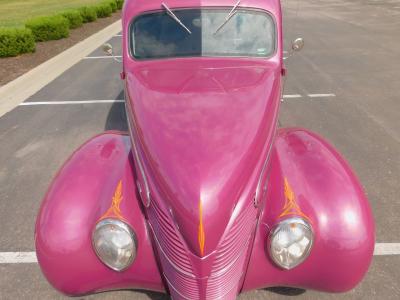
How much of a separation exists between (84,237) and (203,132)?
1186 millimetres

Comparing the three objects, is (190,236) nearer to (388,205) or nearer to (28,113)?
(388,205)

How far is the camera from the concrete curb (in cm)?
871

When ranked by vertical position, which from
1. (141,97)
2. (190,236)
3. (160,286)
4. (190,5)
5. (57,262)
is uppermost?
(190,5)

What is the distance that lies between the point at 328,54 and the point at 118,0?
19602 mm

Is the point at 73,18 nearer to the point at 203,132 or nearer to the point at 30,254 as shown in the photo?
the point at 30,254

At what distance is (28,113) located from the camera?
308 inches

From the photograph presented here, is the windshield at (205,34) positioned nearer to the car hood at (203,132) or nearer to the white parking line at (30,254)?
the car hood at (203,132)

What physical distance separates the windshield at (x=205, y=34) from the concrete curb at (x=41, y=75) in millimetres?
5629

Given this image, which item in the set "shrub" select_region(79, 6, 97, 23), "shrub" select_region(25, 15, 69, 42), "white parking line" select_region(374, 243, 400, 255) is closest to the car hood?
"white parking line" select_region(374, 243, 400, 255)

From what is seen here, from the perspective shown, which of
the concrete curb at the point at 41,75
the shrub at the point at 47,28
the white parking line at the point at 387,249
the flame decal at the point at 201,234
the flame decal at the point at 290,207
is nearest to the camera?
the flame decal at the point at 201,234

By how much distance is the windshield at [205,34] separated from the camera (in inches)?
138

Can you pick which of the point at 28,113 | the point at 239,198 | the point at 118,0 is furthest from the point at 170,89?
the point at 118,0

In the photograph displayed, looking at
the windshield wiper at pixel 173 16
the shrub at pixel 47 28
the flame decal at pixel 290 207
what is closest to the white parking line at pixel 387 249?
the flame decal at pixel 290 207

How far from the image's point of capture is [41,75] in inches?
420
